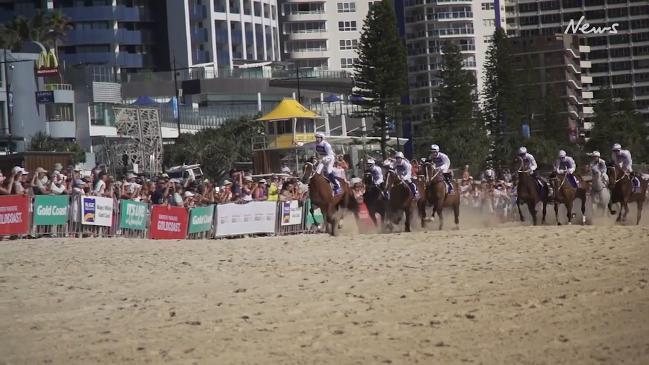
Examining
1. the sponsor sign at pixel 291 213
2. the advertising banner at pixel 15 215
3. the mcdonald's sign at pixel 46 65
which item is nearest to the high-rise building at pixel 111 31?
the mcdonald's sign at pixel 46 65

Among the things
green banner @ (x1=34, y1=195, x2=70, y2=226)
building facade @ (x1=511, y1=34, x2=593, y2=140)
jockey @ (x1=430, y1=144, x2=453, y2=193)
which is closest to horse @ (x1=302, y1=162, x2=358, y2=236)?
jockey @ (x1=430, y1=144, x2=453, y2=193)

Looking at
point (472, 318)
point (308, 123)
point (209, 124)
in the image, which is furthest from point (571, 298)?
point (209, 124)

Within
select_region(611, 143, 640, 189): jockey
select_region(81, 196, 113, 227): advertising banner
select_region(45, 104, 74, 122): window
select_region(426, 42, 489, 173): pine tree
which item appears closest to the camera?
select_region(81, 196, 113, 227): advertising banner

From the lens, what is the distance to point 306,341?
47.3ft

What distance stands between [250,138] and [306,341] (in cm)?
7934

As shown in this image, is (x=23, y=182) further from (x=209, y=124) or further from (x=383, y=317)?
(x=209, y=124)

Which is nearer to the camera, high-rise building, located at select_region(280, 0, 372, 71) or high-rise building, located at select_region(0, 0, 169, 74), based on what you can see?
high-rise building, located at select_region(0, 0, 169, 74)

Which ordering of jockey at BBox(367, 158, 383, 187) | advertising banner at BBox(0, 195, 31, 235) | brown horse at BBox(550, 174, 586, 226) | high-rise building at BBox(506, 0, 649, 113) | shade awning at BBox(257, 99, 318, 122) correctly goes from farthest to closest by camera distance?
high-rise building at BBox(506, 0, 649, 113) → shade awning at BBox(257, 99, 318, 122) → brown horse at BBox(550, 174, 586, 226) → jockey at BBox(367, 158, 383, 187) → advertising banner at BBox(0, 195, 31, 235)

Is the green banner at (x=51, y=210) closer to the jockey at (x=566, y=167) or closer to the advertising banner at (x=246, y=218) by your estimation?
the advertising banner at (x=246, y=218)

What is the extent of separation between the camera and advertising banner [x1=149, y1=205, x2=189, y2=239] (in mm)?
33125

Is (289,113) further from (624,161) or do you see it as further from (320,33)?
(320,33)

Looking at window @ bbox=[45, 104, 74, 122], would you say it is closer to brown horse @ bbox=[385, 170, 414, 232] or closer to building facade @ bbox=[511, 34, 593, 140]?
brown horse @ bbox=[385, 170, 414, 232]

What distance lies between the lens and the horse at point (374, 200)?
112 ft

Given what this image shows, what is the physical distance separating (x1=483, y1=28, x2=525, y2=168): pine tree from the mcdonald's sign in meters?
33.5
